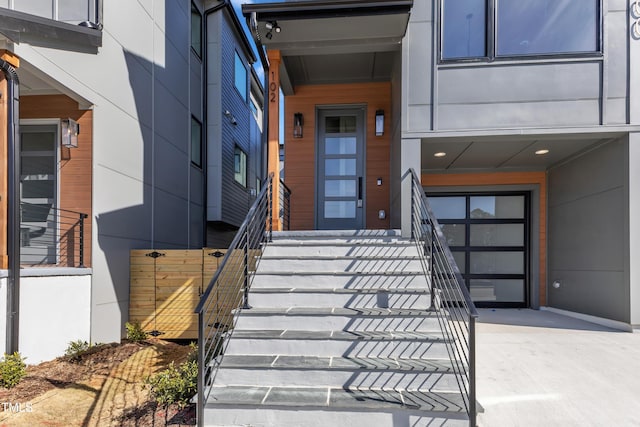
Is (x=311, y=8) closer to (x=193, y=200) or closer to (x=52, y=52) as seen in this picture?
(x=52, y=52)

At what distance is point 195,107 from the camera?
859 cm

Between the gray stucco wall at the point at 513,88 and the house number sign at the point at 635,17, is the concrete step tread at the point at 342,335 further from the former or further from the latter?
the house number sign at the point at 635,17

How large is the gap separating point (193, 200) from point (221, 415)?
6476mm

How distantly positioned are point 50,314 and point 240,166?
25.0ft

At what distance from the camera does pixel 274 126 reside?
562 cm

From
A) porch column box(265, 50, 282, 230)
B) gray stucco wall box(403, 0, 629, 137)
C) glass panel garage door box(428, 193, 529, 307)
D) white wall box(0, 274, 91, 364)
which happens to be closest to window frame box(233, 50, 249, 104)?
porch column box(265, 50, 282, 230)

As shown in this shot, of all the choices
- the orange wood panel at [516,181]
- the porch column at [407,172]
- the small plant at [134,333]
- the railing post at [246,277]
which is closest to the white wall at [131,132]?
the small plant at [134,333]

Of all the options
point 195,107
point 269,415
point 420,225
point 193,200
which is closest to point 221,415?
point 269,415

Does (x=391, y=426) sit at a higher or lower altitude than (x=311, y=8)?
lower

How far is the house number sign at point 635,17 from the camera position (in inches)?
190

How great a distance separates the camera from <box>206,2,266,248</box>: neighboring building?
30.2ft

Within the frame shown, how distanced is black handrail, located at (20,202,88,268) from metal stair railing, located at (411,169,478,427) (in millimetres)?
4470

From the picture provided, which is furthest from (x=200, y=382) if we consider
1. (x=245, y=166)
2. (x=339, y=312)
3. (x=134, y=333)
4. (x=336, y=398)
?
(x=245, y=166)

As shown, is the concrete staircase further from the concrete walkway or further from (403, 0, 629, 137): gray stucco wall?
(403, 0, 629, 137): gray stucco wall
